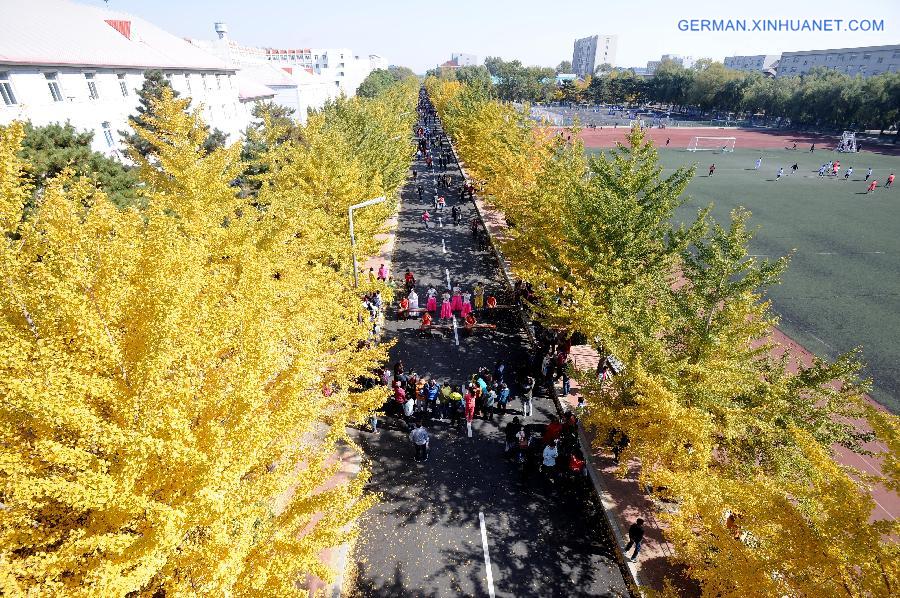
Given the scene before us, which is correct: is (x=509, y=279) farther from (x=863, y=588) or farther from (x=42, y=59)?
(x=42, y=59)

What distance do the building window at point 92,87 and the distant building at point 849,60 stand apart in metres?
128

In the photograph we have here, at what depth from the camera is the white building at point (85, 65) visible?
2050 cm

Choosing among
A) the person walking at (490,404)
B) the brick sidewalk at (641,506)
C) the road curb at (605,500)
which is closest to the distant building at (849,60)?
the brick sidewalk at (641,506)

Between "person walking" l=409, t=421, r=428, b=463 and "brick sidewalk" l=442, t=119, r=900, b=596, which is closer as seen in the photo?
"brick sidewalk" l=442, t=119, r=900, b=596

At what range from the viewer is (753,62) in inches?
6870

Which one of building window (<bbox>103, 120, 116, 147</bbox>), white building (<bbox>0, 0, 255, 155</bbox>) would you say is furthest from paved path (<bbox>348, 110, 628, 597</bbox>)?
building window (<bbox>103, 120, 116, 147</bbox>)

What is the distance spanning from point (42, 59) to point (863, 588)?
32.8m

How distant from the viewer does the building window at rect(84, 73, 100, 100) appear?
24.4 meters

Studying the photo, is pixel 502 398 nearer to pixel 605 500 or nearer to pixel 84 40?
pixel 605 500

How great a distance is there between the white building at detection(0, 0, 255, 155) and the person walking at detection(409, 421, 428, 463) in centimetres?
1786

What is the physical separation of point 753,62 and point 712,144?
14797 centimetres

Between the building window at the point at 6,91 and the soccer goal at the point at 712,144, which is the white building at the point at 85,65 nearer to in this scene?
the building window at the point at 6,91

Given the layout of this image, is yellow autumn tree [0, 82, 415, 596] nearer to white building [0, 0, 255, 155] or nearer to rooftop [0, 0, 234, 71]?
white building [0, 0, 255, 155]

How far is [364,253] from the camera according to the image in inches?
778
